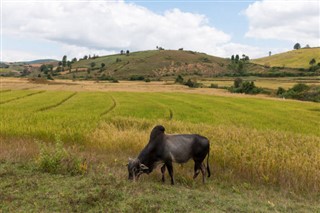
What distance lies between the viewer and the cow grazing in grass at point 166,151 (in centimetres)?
916

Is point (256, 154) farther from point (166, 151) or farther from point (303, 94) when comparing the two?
point (303, 94)

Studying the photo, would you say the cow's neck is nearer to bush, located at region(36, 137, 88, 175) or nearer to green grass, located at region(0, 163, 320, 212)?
green grass, located at region(0, 163, 320, 212)

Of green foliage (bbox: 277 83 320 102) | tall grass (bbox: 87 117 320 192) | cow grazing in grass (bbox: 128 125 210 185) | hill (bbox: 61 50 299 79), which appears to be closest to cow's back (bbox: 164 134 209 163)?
cow grazing in grass (bbox: 128 125 210 185)

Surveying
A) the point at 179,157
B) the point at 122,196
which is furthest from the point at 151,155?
the point at 122,196

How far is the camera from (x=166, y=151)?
929cm

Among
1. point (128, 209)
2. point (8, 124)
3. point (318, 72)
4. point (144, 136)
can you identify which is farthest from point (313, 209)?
point (318, 72)

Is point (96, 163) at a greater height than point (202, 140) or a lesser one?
lesser

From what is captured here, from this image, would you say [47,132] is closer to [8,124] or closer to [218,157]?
[8,124]

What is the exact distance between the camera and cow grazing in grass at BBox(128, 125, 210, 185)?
30.0 feet

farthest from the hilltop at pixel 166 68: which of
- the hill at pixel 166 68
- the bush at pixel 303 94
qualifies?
the bush at pixel 303 94

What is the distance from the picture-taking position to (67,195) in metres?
7.66

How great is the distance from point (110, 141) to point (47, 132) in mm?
3670

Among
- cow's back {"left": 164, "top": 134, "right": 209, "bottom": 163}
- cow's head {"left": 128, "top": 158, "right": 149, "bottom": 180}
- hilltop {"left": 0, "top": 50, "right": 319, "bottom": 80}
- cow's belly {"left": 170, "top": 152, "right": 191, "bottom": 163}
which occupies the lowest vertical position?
cow's head {"left": 128, "top": 158, "right": 149, "bottom": 180}

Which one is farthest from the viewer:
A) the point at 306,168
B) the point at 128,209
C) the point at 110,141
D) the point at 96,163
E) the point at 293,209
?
the point at 110,141
